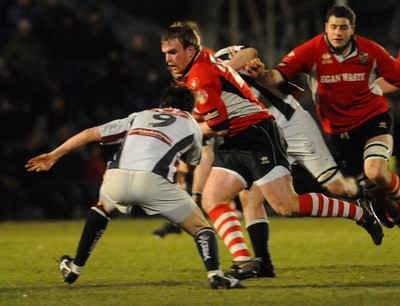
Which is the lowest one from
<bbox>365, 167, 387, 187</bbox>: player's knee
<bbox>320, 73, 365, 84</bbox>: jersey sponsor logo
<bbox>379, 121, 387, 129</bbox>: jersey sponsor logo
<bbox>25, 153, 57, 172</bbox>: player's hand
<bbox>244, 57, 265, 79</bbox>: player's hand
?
<bbox>365, 167, 387, 187</bbox>: player's knee

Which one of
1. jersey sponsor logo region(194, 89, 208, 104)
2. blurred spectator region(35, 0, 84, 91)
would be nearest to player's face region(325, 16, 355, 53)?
jersey sponsor logo region(194, 89, 208, 104)

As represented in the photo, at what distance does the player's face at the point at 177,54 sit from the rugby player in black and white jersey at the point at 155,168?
256mm

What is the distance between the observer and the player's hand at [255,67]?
8820mm

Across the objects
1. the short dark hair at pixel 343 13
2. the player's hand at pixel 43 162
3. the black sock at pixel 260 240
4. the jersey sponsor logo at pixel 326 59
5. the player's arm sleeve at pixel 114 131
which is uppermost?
the short dark hair at pixel 343 13

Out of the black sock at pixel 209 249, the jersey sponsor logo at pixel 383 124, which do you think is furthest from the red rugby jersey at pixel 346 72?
the black sock at pixel 209 249

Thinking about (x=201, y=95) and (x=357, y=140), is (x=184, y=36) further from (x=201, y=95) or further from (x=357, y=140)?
(x=357, y=140)

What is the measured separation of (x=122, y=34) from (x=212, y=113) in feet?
45.3

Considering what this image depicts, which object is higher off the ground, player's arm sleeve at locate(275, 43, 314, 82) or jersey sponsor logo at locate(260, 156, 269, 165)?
player's arm sleeve at locate(275, 43, 314, 82)

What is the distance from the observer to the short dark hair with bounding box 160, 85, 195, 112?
7.97 m

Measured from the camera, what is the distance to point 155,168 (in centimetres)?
Result: 774

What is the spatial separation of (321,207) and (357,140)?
1.71m

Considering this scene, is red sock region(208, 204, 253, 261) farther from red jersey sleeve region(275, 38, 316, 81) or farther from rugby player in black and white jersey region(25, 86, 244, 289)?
red jersey sleeve region(275, 38, 316, 81)

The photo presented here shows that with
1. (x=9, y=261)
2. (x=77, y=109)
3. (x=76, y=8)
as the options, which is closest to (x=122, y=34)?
(x=76, y=8)

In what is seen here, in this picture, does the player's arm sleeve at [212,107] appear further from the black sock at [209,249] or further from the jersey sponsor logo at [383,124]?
the jersey sponsor logo at [383,124]
